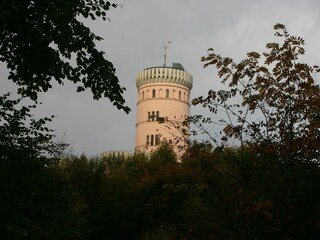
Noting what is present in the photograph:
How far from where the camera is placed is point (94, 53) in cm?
948

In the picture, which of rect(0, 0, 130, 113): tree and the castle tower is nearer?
rect(0, 0, 130, 113): tree

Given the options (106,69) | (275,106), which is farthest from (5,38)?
(275,106)

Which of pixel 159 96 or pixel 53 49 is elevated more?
pixel 159 96

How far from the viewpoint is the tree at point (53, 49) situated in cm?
877

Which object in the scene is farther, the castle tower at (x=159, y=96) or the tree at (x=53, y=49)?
the castle tower at (x=159, y=96)

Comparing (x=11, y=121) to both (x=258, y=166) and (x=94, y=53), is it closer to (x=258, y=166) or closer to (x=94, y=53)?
(x=94, y=53)

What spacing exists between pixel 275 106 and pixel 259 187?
146 cm

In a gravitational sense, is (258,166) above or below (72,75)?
below

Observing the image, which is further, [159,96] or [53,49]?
[159,96]

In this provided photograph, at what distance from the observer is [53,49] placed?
363 inches

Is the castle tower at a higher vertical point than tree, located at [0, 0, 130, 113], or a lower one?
higher

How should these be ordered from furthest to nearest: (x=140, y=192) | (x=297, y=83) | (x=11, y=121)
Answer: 1. (x=140, y=192)
2. (x=11, y=121)
3. (x=297, y=83)

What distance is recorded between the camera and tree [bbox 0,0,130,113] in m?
8.77

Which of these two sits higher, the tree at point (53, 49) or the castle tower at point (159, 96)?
the castle tower at point (159, 96)
